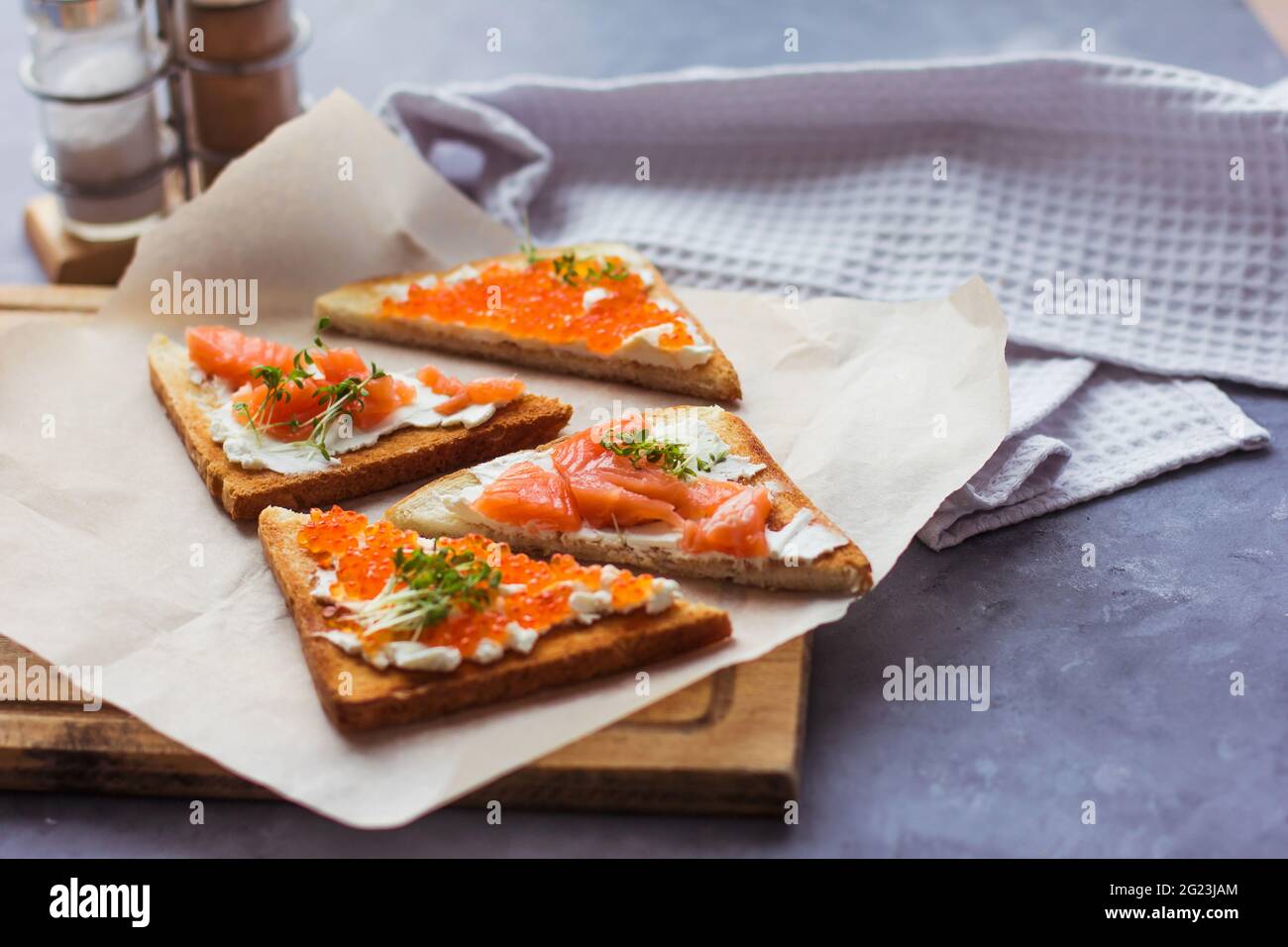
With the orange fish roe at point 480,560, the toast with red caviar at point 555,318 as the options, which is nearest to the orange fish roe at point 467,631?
the orange fish roe at point 480,560

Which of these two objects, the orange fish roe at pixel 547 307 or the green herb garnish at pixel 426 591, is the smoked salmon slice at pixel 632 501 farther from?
the orange fish roe at pixel 547 307

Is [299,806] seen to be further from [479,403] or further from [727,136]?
[727,136]

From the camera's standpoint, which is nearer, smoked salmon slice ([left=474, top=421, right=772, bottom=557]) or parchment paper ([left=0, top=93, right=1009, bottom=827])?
parchment paper ([left=0, top=93, right=1009, bottom=827])

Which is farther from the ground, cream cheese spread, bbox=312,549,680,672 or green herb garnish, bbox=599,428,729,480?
green herb garnish, bbox=599,428,729,480

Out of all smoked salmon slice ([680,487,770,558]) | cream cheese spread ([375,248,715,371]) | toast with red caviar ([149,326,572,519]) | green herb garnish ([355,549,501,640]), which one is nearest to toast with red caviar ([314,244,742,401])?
cream cheese spread ([375,248,715,371])

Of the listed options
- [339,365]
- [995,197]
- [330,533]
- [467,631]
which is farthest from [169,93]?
[995,197]

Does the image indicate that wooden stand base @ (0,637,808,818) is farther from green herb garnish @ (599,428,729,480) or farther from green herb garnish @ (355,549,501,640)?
green herb garnish @ (599,428,729,480)

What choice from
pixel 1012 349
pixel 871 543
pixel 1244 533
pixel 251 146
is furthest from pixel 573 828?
pixel 251 146
